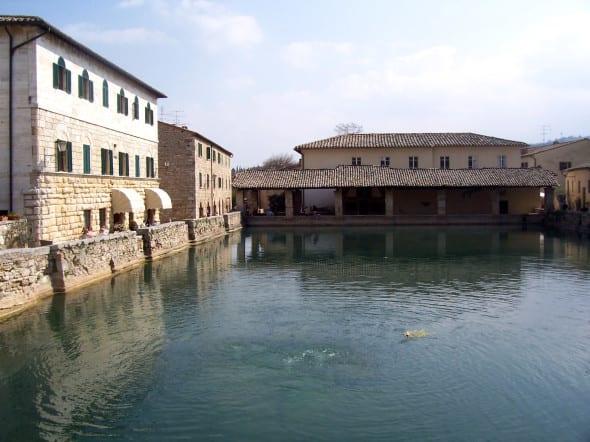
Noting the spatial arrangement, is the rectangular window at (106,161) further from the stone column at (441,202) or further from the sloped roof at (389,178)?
the stone column at (441,202)

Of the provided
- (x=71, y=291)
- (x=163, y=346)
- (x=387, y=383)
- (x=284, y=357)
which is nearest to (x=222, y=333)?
(x=163, y=346)

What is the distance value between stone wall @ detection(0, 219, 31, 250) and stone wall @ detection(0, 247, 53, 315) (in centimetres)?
206

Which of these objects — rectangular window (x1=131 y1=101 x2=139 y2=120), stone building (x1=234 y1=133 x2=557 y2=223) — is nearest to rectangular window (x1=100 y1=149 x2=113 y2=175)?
rectangular window (x1=131 y1=101 x2=139 y2=120)

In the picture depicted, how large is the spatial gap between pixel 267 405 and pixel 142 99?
983 inches

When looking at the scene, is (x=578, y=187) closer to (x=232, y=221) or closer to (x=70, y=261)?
(x=232, y=221)

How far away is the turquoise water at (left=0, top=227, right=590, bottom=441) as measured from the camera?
327 inches

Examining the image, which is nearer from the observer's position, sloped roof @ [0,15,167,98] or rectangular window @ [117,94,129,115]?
sloped roof @ [0,15,167,98]

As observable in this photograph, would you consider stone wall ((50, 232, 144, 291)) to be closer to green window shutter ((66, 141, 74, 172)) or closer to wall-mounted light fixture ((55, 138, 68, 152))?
green window shutter ((66, 141, 74, 172))

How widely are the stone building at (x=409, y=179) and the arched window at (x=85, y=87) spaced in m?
24.1

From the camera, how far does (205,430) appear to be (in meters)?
8.10

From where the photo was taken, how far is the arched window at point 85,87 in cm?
2286

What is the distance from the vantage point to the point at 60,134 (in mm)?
21000

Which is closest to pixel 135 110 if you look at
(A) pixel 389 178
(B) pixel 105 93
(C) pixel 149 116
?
(C) pixel 149 116

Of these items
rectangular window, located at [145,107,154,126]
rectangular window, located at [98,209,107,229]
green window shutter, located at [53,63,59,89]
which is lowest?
rectangular window, located at [98,209,107,229]
